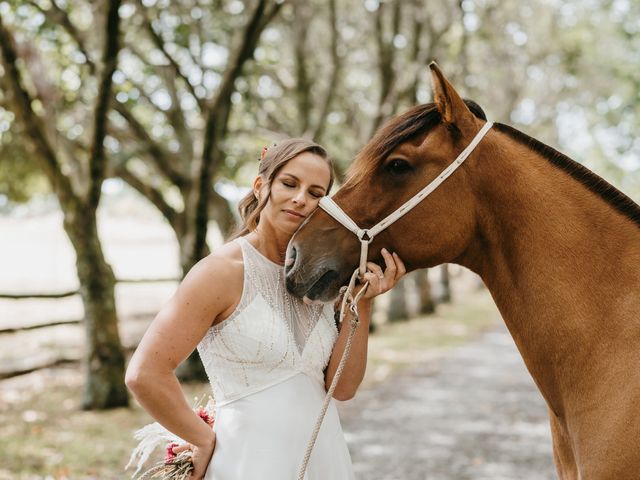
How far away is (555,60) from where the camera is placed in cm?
2202

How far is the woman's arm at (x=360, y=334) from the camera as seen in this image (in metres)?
2.34

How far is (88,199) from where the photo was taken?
7691 mm

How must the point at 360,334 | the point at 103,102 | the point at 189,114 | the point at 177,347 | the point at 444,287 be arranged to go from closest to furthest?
→ the point at 177,347, the point at 360,334, the point at 103,102, the point at 189,114, the point at 444,287

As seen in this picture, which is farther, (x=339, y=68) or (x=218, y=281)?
(x=339, y=68)

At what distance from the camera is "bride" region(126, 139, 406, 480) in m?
2.01

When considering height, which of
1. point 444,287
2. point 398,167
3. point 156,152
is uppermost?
point 156,152

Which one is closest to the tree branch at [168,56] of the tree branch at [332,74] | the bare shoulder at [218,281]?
the tree branch at [332,74]

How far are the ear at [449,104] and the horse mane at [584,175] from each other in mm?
153

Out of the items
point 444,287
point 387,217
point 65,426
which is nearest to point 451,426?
point 65,426

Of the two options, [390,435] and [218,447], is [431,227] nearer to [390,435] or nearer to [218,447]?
[218,447]

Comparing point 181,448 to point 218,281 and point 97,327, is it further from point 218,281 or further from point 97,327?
point 97,327

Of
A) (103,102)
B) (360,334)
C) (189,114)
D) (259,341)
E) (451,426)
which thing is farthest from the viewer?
(189,114)

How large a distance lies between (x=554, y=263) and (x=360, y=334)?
0.79 meters

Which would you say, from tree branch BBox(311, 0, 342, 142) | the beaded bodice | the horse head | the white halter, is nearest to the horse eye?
the horse head
